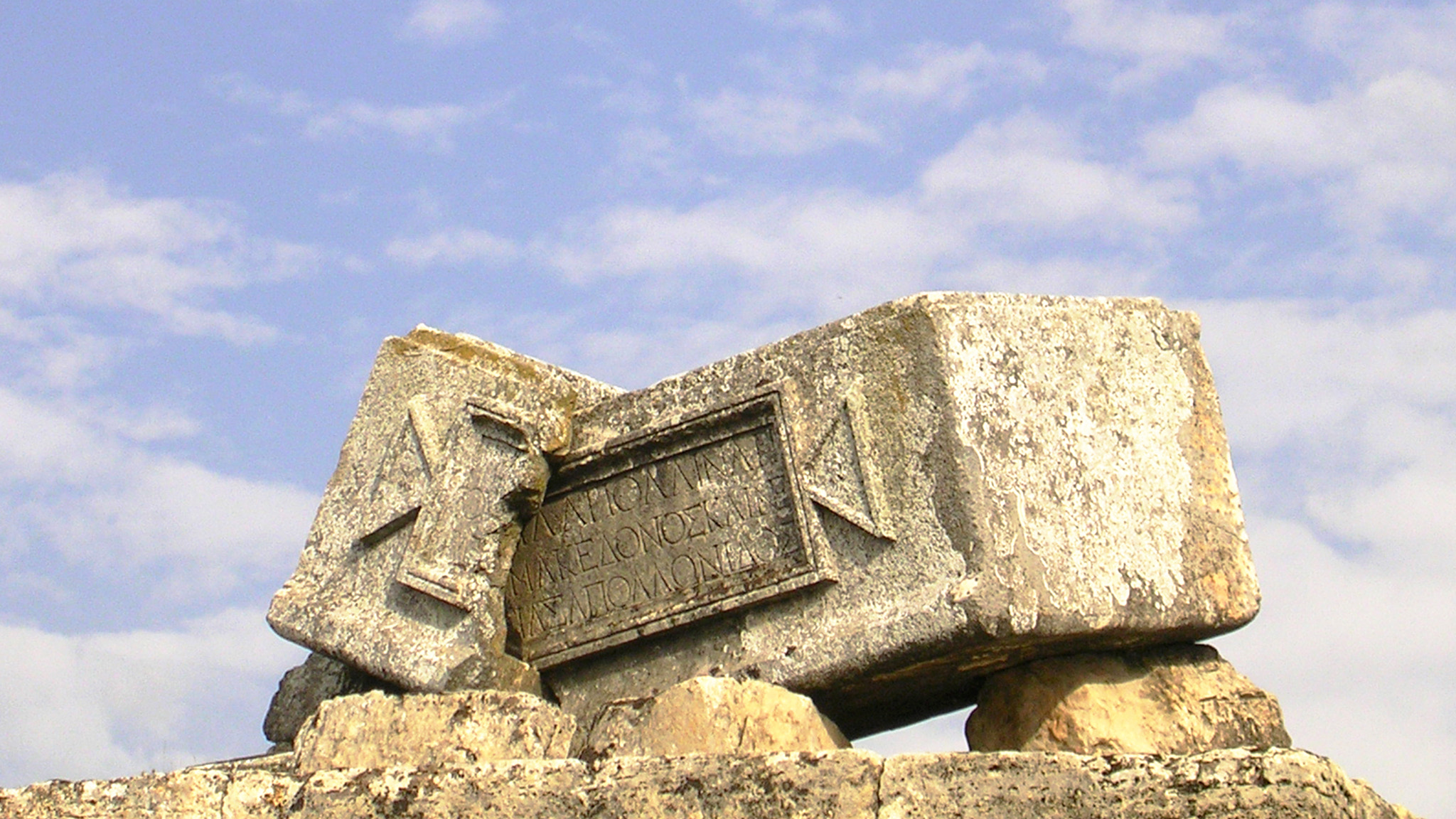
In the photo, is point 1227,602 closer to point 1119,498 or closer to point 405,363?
point 1119,498

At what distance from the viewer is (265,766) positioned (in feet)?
16.3

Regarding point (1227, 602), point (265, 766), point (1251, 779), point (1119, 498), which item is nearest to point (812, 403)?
point (1119, 498)

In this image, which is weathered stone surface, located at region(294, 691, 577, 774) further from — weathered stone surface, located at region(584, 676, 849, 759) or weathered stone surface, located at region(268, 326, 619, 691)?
weathered stone surface, located at region(268, 326, 619, 691)

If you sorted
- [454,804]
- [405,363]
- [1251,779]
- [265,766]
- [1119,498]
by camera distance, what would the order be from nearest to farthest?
[1251,779]
[454,804]
[265,766]
[1119,498]
[405,363]

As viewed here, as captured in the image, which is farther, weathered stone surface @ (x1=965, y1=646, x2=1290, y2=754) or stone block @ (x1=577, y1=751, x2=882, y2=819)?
weathered stone surface @ (x1=965, y1=646, x2=1290, y2=754)

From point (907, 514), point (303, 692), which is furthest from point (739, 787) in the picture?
point (303, 692)

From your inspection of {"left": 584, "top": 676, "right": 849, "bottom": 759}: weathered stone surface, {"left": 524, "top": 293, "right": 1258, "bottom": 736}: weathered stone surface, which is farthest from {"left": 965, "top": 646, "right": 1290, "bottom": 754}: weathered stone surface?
{"left": 584, "top": 676, "right": 849, "bottom": 759}: weathered stone surface

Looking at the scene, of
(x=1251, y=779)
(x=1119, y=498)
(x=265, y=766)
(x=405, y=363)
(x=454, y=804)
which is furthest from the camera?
(x=405, y=363)

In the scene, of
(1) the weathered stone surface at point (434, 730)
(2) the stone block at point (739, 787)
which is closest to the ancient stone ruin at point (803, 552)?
(1) the weathered stone surface at point (434, 730)

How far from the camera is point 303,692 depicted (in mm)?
6523

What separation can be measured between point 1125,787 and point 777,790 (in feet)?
2.22

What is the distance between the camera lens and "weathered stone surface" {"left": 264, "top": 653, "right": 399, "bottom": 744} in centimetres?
639

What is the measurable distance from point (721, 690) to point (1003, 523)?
0.92 meters

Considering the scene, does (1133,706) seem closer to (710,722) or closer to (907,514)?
(907,514)
